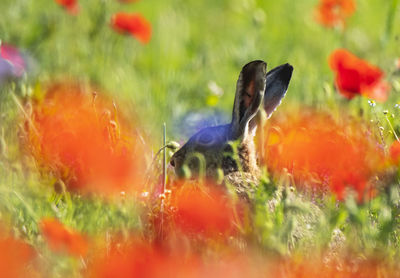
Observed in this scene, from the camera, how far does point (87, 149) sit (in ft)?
9.56

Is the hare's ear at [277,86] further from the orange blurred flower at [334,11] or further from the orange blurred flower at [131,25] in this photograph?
the orange blurred flower at [334,11]

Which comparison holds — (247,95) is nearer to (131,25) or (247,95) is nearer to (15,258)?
(15,258)

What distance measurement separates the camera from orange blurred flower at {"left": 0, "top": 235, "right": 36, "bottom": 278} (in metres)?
2.05

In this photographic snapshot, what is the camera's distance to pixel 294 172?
9.80ft

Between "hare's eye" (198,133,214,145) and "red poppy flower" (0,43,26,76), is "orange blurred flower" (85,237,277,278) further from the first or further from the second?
"red poppy flower" (0,43,26,76)

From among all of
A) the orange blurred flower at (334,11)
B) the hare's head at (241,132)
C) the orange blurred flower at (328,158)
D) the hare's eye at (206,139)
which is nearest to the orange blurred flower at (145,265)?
the orange blurred flower at (328,158)

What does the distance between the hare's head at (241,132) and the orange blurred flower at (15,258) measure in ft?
2.67

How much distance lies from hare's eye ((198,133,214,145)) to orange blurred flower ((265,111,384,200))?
22cm

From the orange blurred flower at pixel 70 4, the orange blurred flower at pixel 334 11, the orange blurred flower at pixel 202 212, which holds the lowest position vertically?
the orange blurred flower at pixel 202 212

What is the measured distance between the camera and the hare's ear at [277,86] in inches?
132

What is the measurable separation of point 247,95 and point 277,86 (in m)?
0.24

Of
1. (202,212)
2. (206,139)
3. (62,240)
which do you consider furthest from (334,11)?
(62,240)

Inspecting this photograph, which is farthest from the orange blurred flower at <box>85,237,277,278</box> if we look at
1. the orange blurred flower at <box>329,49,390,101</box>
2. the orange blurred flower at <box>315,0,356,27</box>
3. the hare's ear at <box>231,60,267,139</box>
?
the orange blurred flower at <box>315,0,356,27</box>

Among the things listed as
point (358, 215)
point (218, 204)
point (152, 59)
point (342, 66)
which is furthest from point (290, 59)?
point (358, 215)
